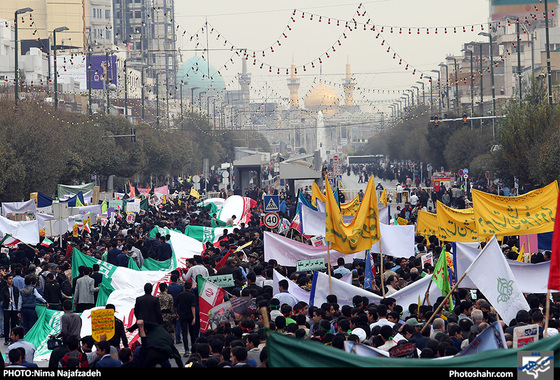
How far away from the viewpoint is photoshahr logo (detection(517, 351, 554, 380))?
5.92 metres

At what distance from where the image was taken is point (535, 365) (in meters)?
6.02

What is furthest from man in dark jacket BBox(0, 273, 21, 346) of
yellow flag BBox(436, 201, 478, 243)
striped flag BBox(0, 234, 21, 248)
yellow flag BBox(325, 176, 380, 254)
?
yellow flag BBox(436, 201, 478, 243)

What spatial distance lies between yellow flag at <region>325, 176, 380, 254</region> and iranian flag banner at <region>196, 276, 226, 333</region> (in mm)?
1718

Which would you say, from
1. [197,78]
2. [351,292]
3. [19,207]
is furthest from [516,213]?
[197,78]

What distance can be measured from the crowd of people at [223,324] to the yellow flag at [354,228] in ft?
1.79

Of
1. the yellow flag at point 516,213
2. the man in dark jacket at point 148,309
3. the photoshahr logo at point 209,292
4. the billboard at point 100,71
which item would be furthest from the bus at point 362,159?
the man in dark jacket at point 148,309

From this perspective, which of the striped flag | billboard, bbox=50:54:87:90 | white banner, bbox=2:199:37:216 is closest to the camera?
the striped flag

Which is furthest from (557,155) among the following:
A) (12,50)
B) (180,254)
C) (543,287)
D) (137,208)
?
(12,50)

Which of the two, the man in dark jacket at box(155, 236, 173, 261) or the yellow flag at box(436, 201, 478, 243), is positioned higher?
the yellow flag at box(436, 201, 478, 243)

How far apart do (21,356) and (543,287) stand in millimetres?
6507

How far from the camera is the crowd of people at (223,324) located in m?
9.52

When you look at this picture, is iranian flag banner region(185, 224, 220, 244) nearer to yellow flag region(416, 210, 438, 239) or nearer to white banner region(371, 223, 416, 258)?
yellow flag region(416, 210, 438, 239)

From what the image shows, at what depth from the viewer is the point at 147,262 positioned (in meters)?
19.0

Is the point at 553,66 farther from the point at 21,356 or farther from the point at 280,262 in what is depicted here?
the point at 21,356
